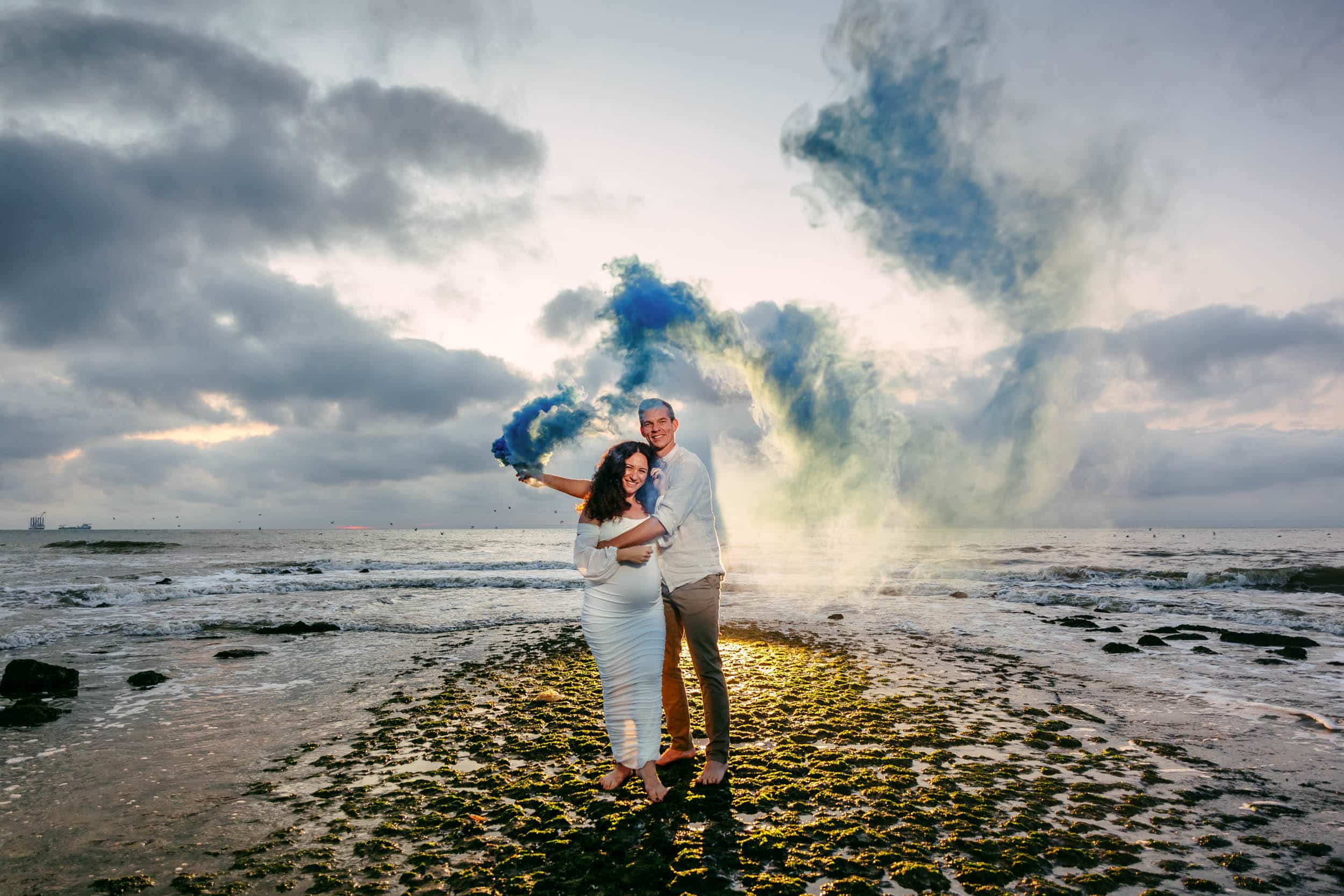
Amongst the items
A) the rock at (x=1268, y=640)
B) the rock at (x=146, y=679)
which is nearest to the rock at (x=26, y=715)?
the rock at (x=146, y=679)

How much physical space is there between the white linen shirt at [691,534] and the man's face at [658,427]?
11 centimetres

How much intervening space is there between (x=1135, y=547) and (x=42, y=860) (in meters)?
78.0

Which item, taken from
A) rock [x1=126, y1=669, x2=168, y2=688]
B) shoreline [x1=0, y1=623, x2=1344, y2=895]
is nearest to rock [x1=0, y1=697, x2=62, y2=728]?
shoreline [x1=0, y1=623, x2=1344, y2=895]

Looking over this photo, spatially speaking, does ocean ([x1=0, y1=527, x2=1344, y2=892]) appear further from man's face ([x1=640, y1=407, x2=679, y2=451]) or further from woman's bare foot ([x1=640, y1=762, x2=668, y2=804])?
man's face ([x1=640, y1=407, x2=679, y2=451])

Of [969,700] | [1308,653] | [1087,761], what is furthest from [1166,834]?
[1308,653]

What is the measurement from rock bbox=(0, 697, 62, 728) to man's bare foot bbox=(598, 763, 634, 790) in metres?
7.43

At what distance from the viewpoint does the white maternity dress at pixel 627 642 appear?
203 inches

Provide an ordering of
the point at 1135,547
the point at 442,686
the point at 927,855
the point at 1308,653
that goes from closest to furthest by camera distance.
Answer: the point at 927,855
the point at 442,686
the point at 1308,653
the point at 1135,547

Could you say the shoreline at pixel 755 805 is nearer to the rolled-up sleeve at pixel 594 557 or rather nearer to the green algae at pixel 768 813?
the green algae at pixel 768 813

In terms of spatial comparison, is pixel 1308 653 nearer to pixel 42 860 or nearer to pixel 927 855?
pixel 927 855

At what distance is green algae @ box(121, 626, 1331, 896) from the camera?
3.93 meters

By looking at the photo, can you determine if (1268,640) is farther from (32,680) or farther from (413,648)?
(32,680)

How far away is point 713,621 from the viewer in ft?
18.0

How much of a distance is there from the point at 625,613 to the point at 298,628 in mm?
14548
